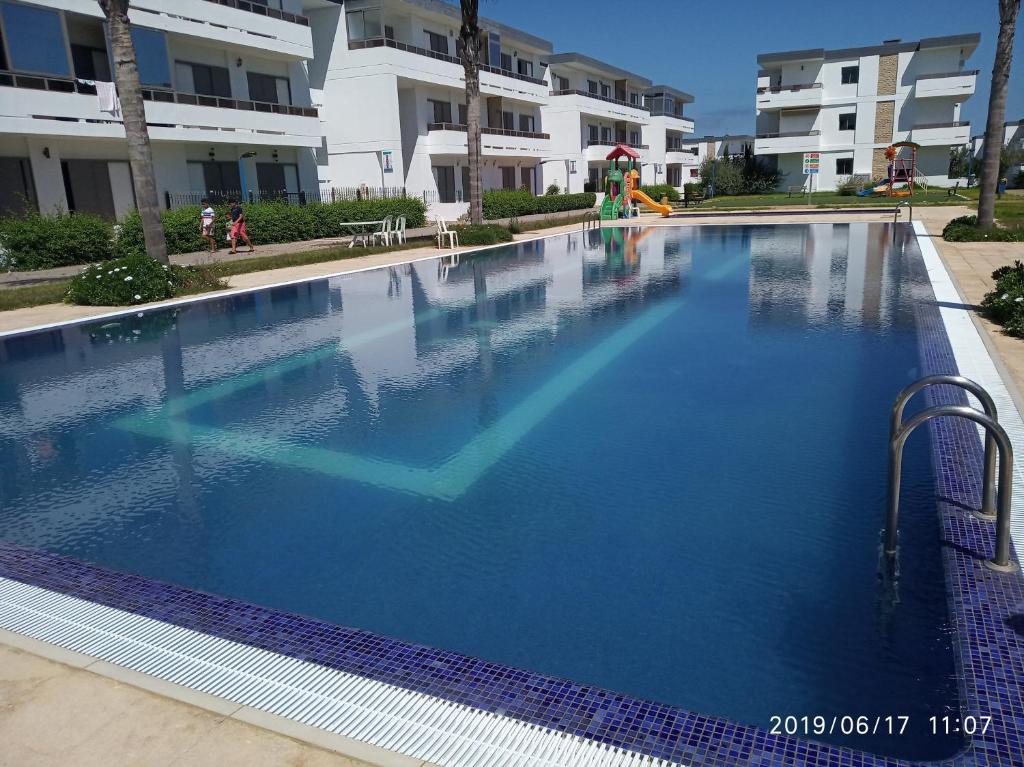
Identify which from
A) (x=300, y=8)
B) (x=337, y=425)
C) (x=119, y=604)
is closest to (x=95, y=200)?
(x=300, y=8)

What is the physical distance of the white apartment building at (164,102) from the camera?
20.2 metres

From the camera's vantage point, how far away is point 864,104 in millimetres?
53500

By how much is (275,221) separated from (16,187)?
279 inches

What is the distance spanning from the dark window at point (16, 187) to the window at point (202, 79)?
6514 mm

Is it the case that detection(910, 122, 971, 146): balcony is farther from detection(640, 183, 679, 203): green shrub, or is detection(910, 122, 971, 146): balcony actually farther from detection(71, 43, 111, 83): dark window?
detection(71, 43, 111, 83): dark window

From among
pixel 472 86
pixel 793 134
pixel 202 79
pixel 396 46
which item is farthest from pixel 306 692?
pixel 793 134

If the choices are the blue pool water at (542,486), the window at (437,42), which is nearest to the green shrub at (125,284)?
the blue pool water at (542,486)

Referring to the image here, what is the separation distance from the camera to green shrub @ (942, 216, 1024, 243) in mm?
18500

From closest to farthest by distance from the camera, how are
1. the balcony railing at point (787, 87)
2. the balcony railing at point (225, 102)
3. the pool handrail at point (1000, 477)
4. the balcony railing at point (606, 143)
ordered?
the pool handrail at point (1000, 477), the balcony railing at point (225, 102), the balcony railing at point (606, 143), the balcony railing at point (787, 87)

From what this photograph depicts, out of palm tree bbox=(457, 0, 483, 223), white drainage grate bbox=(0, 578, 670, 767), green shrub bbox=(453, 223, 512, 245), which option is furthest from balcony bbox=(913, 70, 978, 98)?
white drainage grate bbox=(0, 578, 670, 767)

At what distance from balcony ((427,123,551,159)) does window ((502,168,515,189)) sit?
Answer: 5.91 ft

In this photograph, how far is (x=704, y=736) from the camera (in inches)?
111

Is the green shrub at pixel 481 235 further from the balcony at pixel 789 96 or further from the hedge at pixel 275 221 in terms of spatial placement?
the balcony at pixel 789 96

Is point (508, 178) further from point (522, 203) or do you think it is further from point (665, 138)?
point (665, 138)
